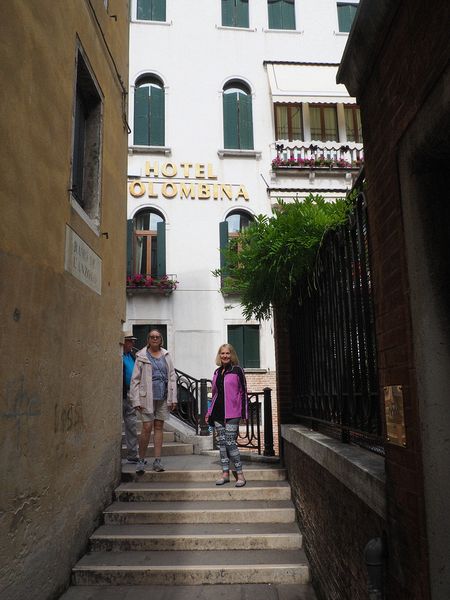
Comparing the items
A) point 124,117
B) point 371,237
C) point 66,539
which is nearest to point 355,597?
point 371,237

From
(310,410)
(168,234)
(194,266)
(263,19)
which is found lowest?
(310,410)

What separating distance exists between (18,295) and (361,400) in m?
2.23

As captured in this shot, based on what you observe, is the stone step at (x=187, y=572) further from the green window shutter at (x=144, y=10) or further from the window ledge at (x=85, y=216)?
the green window shutter at (x=144, y=10)

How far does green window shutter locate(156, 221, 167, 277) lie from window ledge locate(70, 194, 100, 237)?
362 inches

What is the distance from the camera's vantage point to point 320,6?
55.8 feet

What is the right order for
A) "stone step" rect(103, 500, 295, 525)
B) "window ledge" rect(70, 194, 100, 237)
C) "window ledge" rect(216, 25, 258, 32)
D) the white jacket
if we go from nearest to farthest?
"window ledge" rect(70, 194, 100, 237) → "stone step" rect(103, 500, 295, 525) → the white jacket → "window ledge" rect(216, 25, 258, 32)

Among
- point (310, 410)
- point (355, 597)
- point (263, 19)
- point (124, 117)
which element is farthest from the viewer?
point (263, 19)

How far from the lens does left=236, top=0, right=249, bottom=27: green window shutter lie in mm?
16547

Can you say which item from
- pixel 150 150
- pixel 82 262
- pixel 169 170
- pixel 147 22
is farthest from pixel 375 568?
pixel 147 22

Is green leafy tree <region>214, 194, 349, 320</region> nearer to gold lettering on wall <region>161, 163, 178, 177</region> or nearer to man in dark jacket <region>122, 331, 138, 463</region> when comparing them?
man in dark jacket <region>122, 331, 138, 463</region>

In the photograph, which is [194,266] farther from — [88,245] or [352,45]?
[352,45]

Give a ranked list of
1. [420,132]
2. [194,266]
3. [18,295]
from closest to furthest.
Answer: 1. [420,132]
2. [18,295]
3. [194,266]

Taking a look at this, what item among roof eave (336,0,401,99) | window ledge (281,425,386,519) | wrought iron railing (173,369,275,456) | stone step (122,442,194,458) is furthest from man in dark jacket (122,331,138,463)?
roof eave (336,0,401,99)

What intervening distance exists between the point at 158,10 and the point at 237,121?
4.37 meters
